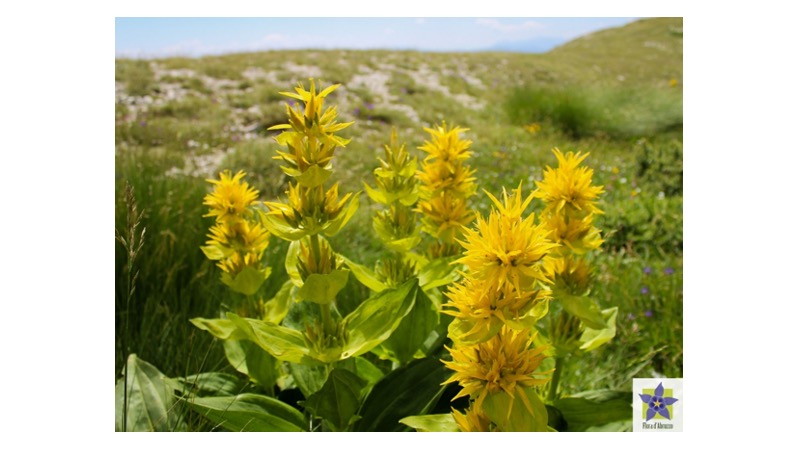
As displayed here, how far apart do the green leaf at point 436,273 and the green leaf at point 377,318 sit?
16cm

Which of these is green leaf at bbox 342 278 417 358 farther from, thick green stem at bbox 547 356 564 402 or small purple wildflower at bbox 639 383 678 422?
small purple wildflower at bbox 639 383 678 422

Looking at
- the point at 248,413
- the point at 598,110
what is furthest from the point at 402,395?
the point at 598,110

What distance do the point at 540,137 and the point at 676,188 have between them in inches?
71.8

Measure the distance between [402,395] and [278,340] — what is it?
1.14 feet

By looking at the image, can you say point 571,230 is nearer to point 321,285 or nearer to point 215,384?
point 321,285

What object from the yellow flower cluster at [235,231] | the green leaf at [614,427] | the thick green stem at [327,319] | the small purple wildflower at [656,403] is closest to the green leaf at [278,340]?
the thick green stem at [327,319]

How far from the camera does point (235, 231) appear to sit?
1708mm

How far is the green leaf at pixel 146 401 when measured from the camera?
165 cm

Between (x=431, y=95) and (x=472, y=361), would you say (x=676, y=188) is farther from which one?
(x=472, y=361)

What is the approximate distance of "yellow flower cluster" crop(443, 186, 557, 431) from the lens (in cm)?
102

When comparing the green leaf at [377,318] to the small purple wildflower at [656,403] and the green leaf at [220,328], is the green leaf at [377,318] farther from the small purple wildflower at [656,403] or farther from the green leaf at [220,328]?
the small purple wildflower at [656,403]

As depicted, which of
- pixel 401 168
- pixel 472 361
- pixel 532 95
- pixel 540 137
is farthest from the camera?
pixel 532 95

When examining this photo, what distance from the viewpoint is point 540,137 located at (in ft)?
18.6
